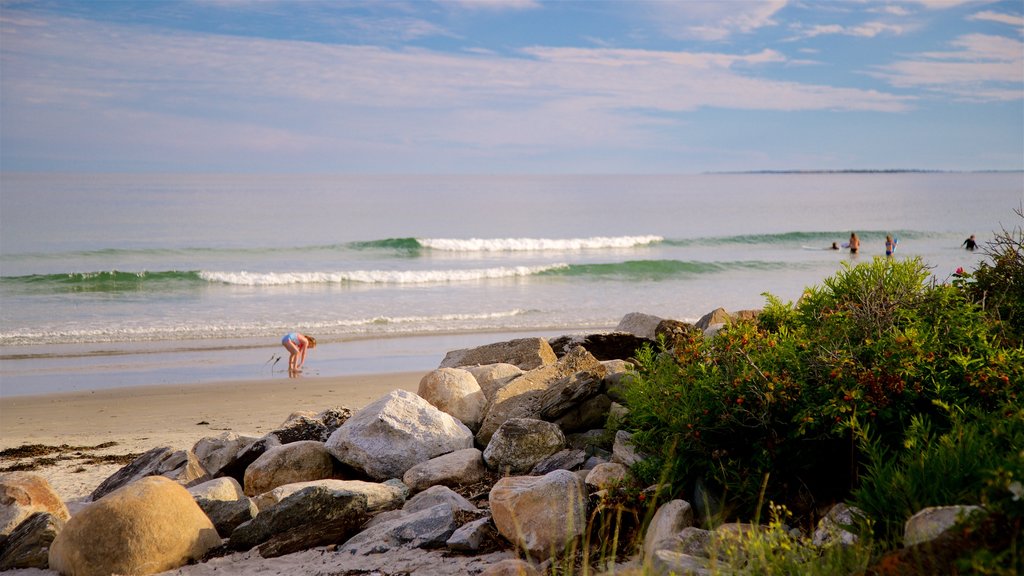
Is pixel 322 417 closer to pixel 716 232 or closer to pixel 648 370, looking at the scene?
pixel 648 370

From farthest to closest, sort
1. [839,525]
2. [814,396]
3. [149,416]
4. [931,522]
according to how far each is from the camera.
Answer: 1. [149,416]
2. [814,396]
3. [839,525]
4. [931,522]

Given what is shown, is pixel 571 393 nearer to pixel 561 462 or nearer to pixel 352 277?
pixel 561 462

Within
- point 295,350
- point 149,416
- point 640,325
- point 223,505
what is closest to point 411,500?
point 223,505

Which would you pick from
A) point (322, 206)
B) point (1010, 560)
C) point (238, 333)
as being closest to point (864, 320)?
point (1010, 560)

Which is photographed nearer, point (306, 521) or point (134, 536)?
point (134, 536)

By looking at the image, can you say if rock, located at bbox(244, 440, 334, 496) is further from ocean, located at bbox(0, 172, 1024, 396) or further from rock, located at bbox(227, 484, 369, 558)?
ocean, located at bbox(0, 172, 1024, 396)

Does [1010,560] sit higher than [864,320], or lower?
lower

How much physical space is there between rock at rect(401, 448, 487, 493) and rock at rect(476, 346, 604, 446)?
57 centimetres

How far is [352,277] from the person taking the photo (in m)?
31.4

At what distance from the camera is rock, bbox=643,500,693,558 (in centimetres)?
468

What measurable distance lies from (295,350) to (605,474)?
11.1 metres

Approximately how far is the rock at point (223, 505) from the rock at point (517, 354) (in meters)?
3.47

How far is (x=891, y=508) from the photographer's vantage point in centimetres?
396

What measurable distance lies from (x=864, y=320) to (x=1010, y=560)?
2482 millimetres
